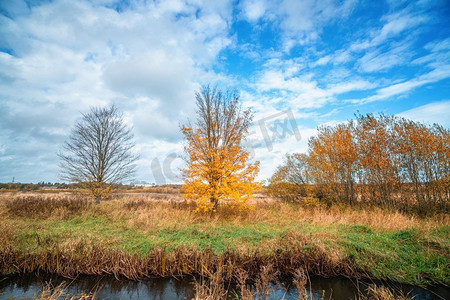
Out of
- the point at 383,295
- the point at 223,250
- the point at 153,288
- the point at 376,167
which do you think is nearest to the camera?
the point at 383,295

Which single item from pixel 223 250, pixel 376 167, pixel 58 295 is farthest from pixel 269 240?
pixel 376 167

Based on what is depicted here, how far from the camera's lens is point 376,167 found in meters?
14.1

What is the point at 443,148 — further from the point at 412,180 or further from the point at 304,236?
the point at 304,236

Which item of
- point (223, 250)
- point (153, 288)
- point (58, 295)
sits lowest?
point (153, 288)

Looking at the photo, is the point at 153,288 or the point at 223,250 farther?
the point at 223,250

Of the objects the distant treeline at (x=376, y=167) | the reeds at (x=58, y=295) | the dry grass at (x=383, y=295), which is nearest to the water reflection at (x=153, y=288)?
the reeds at (x=58, y=295)

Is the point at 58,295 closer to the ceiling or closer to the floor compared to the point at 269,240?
closer to the ceiling

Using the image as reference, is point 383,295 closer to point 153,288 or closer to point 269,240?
point 269,240

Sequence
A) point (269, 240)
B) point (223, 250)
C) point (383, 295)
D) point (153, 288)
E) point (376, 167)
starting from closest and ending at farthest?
point (383, 295)
point (153, 288)
point (223, 250)
point (269, 240)
point (376, 167)

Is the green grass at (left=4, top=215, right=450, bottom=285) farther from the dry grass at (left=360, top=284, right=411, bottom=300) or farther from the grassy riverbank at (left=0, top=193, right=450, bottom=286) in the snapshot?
the dry grass at (left=360, top=284, right=411, bottom=300)

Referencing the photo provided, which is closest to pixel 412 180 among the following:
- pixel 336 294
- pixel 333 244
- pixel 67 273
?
pixel 333 244

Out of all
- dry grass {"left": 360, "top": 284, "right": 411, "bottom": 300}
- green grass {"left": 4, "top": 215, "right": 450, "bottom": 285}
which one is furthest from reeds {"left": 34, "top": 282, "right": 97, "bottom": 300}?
dry grass {"left": 360, "top": 284, "right": 411, "bottom": 300}

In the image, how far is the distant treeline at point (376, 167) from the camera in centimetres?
1250

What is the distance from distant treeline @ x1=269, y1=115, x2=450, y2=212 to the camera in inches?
492
